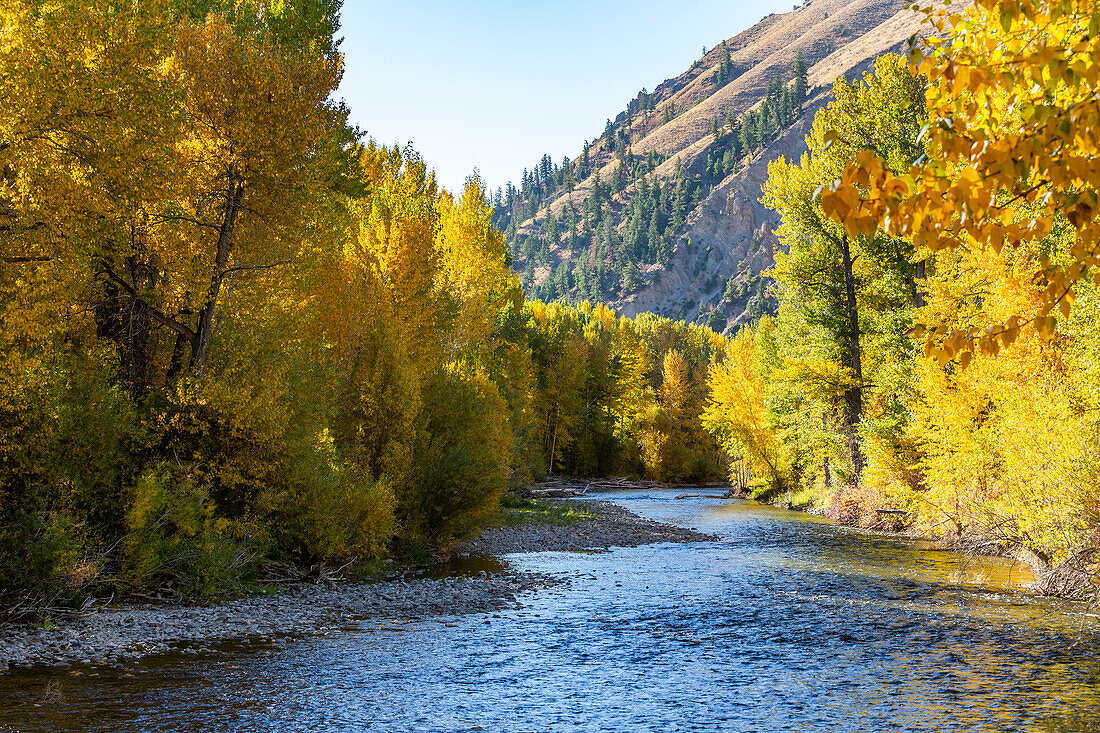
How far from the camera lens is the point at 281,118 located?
1911 centimetres

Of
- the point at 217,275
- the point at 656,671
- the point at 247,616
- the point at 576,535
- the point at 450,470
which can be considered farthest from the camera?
the point at 576,535

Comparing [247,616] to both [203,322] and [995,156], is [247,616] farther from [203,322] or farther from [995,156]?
[995,156]

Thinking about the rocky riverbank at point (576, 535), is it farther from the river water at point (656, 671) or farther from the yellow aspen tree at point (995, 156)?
the yellow aspen tree at point (995, 156)

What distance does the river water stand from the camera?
1001 cm

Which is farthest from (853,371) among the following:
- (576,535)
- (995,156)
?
(995,156)

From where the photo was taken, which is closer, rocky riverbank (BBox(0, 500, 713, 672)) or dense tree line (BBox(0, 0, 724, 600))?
rocky riverbank (BBox(0, 500, 713, 672))

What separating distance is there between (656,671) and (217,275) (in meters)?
13.9

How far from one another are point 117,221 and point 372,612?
9936mm

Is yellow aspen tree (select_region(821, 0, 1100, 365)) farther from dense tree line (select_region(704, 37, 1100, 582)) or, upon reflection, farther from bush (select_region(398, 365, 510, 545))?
bush (select_region(398, 365, 510, 545))

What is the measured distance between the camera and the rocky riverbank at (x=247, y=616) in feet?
40.8

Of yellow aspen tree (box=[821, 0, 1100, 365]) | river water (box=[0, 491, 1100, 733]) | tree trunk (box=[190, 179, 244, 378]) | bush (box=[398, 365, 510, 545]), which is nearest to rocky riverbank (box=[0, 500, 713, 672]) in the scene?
river water (box=[0, 491, 1100, 733])

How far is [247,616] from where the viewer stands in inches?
615

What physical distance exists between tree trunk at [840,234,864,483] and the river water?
1641 cm

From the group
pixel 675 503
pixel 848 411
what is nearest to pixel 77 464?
pixel 848 411
